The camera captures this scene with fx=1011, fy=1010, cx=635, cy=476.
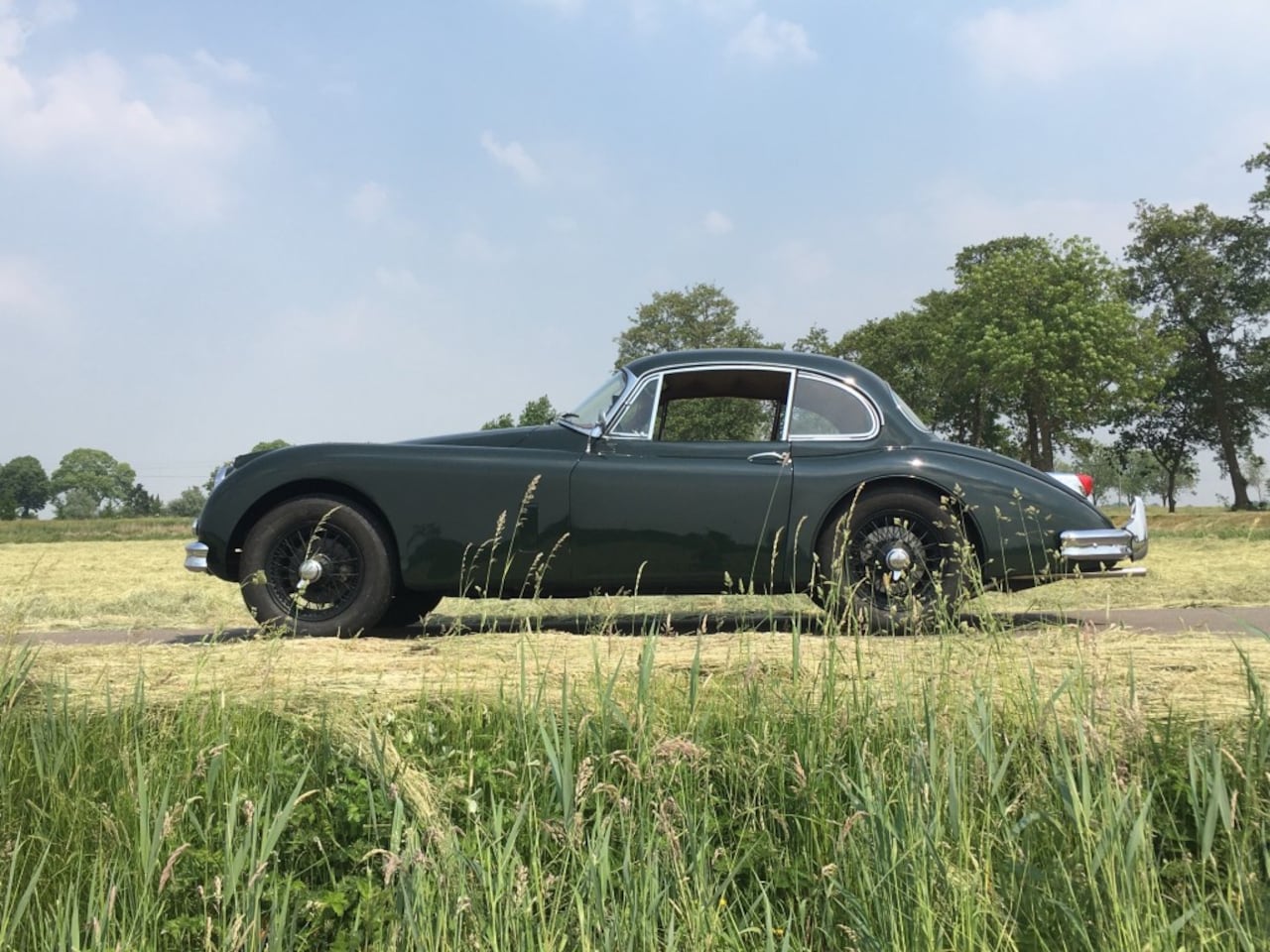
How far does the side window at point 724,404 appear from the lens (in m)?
5.79

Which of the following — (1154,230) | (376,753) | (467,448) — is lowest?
(376,753)

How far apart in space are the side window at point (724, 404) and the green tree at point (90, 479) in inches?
5476

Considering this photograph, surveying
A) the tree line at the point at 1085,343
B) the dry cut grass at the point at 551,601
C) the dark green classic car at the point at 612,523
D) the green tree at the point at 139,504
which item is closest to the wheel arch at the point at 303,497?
the dark green classic car at the point at 612,523

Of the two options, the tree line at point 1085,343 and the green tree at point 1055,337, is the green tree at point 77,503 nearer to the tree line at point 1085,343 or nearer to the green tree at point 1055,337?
the tree line at point 1085,343

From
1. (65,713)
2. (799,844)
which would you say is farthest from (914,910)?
(65,713)

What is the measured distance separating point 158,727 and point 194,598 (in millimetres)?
6513

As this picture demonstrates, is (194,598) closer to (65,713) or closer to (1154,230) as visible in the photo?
(65,713)

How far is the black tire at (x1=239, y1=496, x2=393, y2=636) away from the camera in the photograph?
5016 millimetres

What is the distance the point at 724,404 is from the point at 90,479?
5785 inches

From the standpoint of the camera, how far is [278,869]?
9.46ft

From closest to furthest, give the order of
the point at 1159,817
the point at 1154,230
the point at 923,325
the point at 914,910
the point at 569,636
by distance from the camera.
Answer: the point at 914,910, the point at 1159,817, the point at 569,636, the point at 1154,230, the point at 923,325

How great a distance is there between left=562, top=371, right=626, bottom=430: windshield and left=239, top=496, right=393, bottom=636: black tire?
1.27m

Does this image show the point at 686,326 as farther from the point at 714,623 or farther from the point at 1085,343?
the point at 714,623

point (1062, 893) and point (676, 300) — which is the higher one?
point (676, 300)
